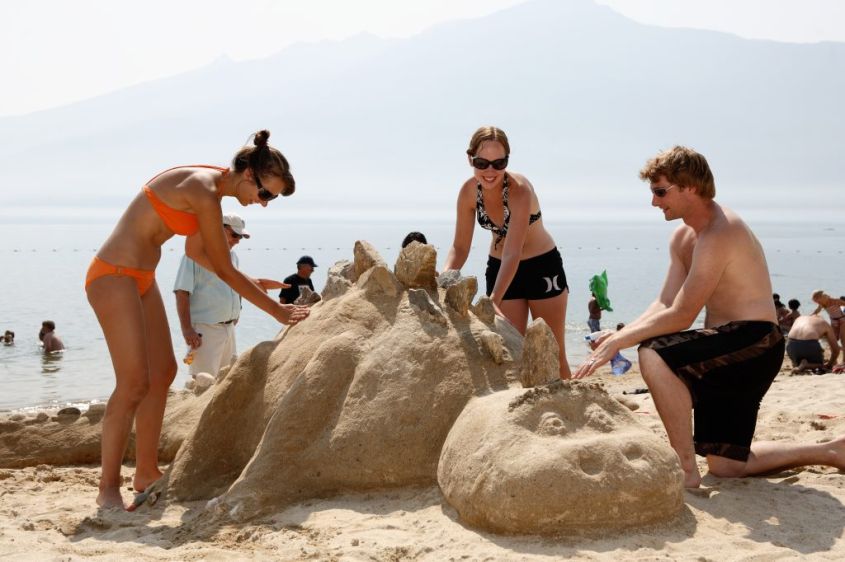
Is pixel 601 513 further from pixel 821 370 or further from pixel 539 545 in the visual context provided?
pixel 821 370

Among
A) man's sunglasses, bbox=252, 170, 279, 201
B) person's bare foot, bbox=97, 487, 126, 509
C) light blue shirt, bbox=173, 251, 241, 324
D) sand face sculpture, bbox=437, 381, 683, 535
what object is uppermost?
man's sunglasses, bbox=252, 170, 279, 201

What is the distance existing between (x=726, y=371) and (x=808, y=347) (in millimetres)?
6808

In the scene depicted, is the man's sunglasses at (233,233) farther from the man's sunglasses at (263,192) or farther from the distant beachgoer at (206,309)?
the man's sunglasses at (263,192)

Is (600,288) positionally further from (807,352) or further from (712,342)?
(712,342)

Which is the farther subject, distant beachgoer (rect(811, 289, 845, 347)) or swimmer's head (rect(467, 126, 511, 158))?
distant beachgoer (rect(811, 289, 845, 347))

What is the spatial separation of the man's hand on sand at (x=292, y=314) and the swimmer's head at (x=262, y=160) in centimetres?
67

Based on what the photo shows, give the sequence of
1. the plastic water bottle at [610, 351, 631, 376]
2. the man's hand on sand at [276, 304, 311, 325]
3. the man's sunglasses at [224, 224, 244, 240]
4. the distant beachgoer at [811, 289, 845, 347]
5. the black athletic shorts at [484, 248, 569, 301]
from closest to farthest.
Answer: the man's hand on sand at [276, 304, 311, 325] → the black athletic shorts at [484, 248, 569, 301] → the man's sunglasses at [224, 224, 244, 240] → the distant beachgoer at [811, 289, 845, 347] → the plastic water bottle at [610, 351, 631, 376]

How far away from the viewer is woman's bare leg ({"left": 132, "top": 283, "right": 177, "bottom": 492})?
5023mm

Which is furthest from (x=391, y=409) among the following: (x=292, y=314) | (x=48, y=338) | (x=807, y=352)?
(x=48, y=338)

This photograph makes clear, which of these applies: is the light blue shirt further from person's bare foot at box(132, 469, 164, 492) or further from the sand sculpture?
person's bare foot at box(132, 469, 164, 492)

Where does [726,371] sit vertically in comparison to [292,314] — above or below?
below

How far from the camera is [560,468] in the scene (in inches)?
149

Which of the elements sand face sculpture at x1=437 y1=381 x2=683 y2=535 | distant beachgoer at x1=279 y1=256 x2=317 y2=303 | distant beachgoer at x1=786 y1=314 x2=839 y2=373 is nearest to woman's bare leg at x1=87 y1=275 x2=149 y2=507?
sand face sculpture at x1=437 y1=381 x2=683 y2=535

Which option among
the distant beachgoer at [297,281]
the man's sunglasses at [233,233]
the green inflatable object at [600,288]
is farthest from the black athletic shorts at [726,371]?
the green inflatable object at [600,288]
